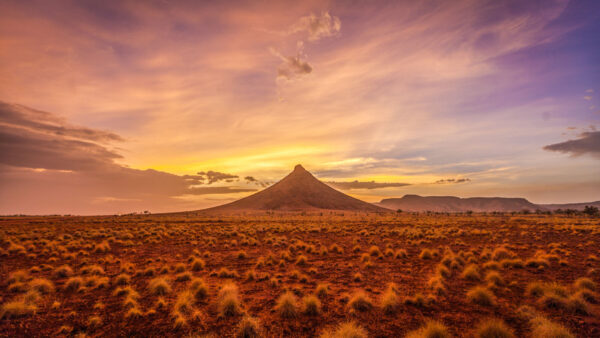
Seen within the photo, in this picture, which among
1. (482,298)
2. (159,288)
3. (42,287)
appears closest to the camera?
(482,298)

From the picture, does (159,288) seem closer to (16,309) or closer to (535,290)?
(16,309)

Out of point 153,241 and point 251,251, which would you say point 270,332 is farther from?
point 153,241

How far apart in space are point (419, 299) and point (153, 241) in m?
24.6

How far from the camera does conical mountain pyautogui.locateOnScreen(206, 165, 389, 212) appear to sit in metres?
146

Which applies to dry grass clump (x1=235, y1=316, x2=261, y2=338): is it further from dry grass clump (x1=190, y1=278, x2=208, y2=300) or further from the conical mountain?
the conical mountain

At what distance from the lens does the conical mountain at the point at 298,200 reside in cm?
14575

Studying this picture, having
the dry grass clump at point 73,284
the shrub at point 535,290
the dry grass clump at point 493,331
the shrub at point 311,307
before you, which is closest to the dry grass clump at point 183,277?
the dry grass clump at point 73,284

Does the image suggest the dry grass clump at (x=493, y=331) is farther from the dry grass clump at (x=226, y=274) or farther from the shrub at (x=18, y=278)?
the shrub at (x=18, y=278)

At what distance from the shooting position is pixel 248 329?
23.5 feet

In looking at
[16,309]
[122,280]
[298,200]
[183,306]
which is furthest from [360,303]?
[298,200]

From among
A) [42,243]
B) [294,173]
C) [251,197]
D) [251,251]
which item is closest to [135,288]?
[251,251]

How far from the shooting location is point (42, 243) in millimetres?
22844

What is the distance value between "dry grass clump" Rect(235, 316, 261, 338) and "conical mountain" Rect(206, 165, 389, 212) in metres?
129

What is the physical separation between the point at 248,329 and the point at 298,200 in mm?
145108
